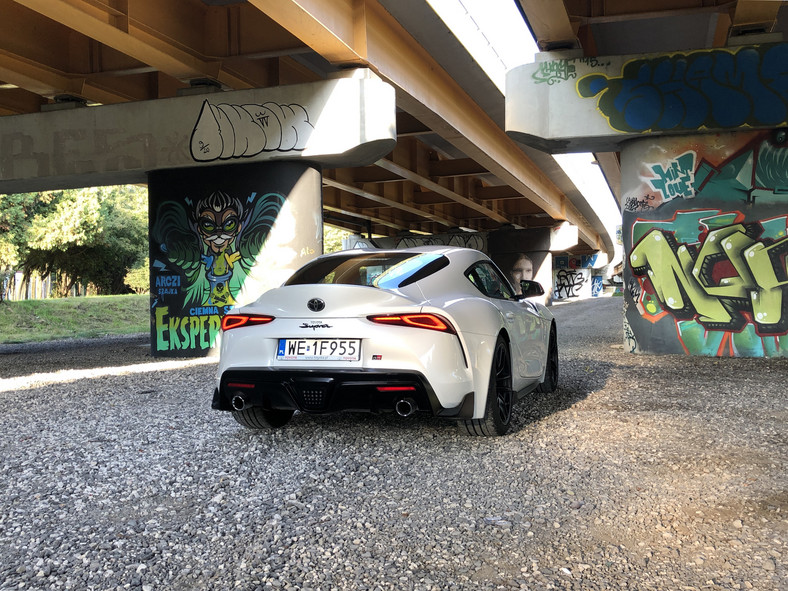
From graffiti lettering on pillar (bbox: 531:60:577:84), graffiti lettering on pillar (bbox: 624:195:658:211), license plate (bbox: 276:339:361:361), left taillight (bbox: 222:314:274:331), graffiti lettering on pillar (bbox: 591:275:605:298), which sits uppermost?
graffiti lettering on pillar (bbox: 531:60:577:84)

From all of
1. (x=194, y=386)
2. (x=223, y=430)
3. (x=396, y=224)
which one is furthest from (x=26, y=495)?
(x=396, y=224)

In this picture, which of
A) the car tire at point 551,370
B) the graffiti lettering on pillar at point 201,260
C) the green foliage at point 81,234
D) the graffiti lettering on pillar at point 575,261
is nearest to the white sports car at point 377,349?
the car tire at point 551,370

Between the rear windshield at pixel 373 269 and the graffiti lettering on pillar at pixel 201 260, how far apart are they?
6770 millimetres

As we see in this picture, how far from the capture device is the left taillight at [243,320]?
4746 millimetres

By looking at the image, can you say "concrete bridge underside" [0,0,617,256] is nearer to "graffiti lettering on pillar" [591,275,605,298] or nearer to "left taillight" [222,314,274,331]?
"left taillight" [222,314,274,331]

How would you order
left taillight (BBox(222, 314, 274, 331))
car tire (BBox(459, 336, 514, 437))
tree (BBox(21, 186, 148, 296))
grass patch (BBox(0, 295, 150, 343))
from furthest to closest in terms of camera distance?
1. tree (BBox(21, 186, 148, 296))
2. grass patch (BBox(0, 295, 150, 343))
3. car tire (BBox(459, 336, 514, 437))
4. left taillight (BBox(222, 314, 274, 331))

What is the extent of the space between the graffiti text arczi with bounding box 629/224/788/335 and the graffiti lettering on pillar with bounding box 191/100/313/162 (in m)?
5.78

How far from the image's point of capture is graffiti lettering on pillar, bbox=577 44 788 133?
34.9 ft

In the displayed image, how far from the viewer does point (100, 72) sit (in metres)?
12.2

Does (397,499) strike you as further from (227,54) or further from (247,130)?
(227,54)

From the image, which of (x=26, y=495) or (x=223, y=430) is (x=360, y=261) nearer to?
(x=223, y=430)

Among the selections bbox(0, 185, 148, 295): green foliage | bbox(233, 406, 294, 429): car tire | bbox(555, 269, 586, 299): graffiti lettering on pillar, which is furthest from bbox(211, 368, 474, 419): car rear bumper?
bbox(555, 269, 586, 299): graffiti lettering on pillar

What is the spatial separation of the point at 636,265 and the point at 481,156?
7252 millimetres

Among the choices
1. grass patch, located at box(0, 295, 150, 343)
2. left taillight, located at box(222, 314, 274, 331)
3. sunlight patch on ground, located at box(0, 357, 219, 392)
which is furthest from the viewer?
grass patch, located at box(0, 295, 150, 343)
